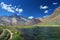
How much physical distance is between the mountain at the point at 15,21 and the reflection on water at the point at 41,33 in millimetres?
648

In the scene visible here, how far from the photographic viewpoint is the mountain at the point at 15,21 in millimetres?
17198

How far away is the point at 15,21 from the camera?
59.5 ft

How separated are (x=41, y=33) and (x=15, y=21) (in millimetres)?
2533

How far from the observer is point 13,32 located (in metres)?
15.8

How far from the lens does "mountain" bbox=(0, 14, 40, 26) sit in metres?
17.2

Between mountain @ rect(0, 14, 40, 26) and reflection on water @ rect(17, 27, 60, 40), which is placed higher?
mountain @ rect(0, 14, 40, 26)

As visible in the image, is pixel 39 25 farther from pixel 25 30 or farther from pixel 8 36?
pixel 8 36

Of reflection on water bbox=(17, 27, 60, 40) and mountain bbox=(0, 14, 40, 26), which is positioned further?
mountain bbox=(0, 14, 40, 26)

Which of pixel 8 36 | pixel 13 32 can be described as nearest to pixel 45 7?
pixel 13 32

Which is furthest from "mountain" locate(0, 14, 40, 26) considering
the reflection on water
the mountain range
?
the reflection on water

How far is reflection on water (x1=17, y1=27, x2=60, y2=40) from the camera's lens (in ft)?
55.9

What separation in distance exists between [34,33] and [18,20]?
71.2 inches

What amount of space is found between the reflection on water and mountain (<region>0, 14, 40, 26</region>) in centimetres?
65

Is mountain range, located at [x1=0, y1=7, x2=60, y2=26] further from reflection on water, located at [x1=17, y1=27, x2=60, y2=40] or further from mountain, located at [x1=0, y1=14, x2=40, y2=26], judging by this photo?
reflection on water, located at [x1=17, y1=27, x2=60, y2=40]
